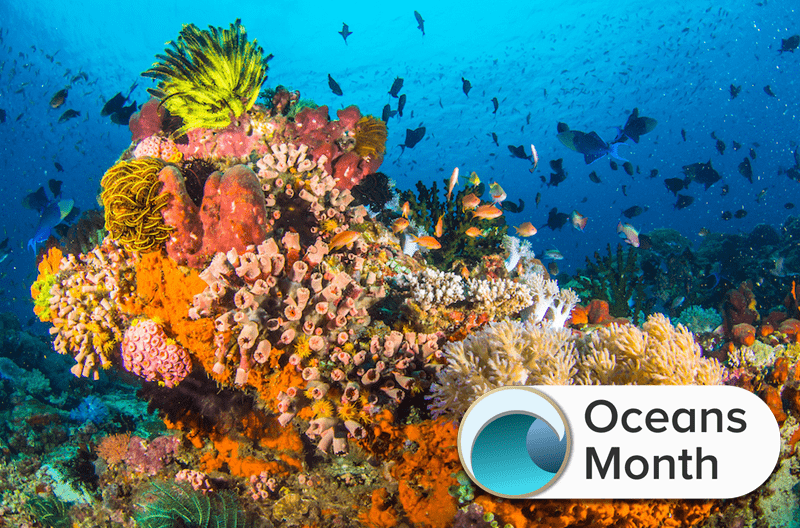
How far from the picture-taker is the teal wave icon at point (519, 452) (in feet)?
5.21

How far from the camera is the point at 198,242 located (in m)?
3.69

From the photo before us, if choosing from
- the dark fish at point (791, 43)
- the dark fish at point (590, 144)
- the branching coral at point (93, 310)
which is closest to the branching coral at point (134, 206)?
the branching coral at point (93, 310)

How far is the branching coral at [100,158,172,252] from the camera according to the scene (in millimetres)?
3473

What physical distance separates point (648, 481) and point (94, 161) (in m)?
90.2

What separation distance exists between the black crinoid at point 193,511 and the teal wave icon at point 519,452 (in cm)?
285

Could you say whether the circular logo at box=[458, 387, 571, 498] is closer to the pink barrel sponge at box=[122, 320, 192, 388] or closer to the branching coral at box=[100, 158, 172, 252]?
the pink barrel sponge at box=[122, 320, 192, 388]

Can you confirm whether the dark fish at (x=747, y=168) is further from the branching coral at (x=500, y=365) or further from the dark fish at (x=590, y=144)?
the branching coral at (x=500, y=365)

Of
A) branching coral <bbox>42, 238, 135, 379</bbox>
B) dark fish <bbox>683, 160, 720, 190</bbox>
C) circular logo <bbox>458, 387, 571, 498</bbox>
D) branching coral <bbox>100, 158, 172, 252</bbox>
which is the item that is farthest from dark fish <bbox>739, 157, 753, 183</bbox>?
branching coral <bbox>42, 238, 135, 379</bbox>

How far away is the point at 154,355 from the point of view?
327 cm

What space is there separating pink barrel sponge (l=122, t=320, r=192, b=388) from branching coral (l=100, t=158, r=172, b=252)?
0.82 meters

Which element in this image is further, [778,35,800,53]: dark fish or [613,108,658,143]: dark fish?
[778,35,800,53]: dark fish

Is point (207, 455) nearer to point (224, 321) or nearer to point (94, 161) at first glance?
point (224, 321)

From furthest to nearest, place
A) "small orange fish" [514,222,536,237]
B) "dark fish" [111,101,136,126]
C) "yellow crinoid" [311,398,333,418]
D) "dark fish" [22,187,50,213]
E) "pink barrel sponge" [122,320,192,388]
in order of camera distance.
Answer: "dark fish" [22,187,50,213] < "small orange fish" [514,222,536,237] < "dark fish" [111,101,136,126] < "pink barrel sponge" [122,320,192,388] < "yellow crinoid" [311,398,333,418]

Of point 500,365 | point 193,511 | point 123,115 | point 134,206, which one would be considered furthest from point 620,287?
point 123,115
